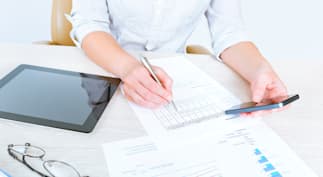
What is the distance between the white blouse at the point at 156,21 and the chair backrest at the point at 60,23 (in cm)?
15

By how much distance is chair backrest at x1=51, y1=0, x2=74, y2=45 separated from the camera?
1105mm

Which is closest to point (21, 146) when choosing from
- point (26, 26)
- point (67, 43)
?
point (67, 43)

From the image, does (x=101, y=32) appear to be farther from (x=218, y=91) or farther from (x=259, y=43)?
(x=259, y=43)

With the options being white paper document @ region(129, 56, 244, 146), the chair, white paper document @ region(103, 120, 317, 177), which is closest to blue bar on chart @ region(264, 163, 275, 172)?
white paper document @ region(103, 120, 317, 177)

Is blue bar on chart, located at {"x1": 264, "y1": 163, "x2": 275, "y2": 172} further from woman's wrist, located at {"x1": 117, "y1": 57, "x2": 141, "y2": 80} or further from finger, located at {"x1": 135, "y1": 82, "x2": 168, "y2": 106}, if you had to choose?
woman's wrist, located at {"x1": 117, "y1": 57, "x2": 141, "y2": 80}

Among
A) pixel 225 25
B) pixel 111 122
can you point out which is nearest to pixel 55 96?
pixel 111 122

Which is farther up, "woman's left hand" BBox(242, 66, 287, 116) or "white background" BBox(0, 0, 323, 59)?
"woman's left hand" BBox(242, 66, 287, 116)

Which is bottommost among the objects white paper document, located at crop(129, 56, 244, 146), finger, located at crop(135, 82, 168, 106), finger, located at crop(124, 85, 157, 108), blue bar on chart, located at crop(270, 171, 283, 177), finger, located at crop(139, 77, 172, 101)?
blue bar on chart, located at crop(270, 171, 283, 177)

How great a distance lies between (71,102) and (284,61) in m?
0.54

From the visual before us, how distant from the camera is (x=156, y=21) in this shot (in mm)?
997

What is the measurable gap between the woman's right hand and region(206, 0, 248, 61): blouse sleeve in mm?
276

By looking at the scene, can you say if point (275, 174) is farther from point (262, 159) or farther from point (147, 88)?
point (147, 88)

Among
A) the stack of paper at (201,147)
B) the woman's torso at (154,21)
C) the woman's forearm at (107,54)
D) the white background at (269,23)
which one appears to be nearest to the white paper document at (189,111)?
the stack of paper at (201,147)

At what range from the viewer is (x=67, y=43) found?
45.2 inches
